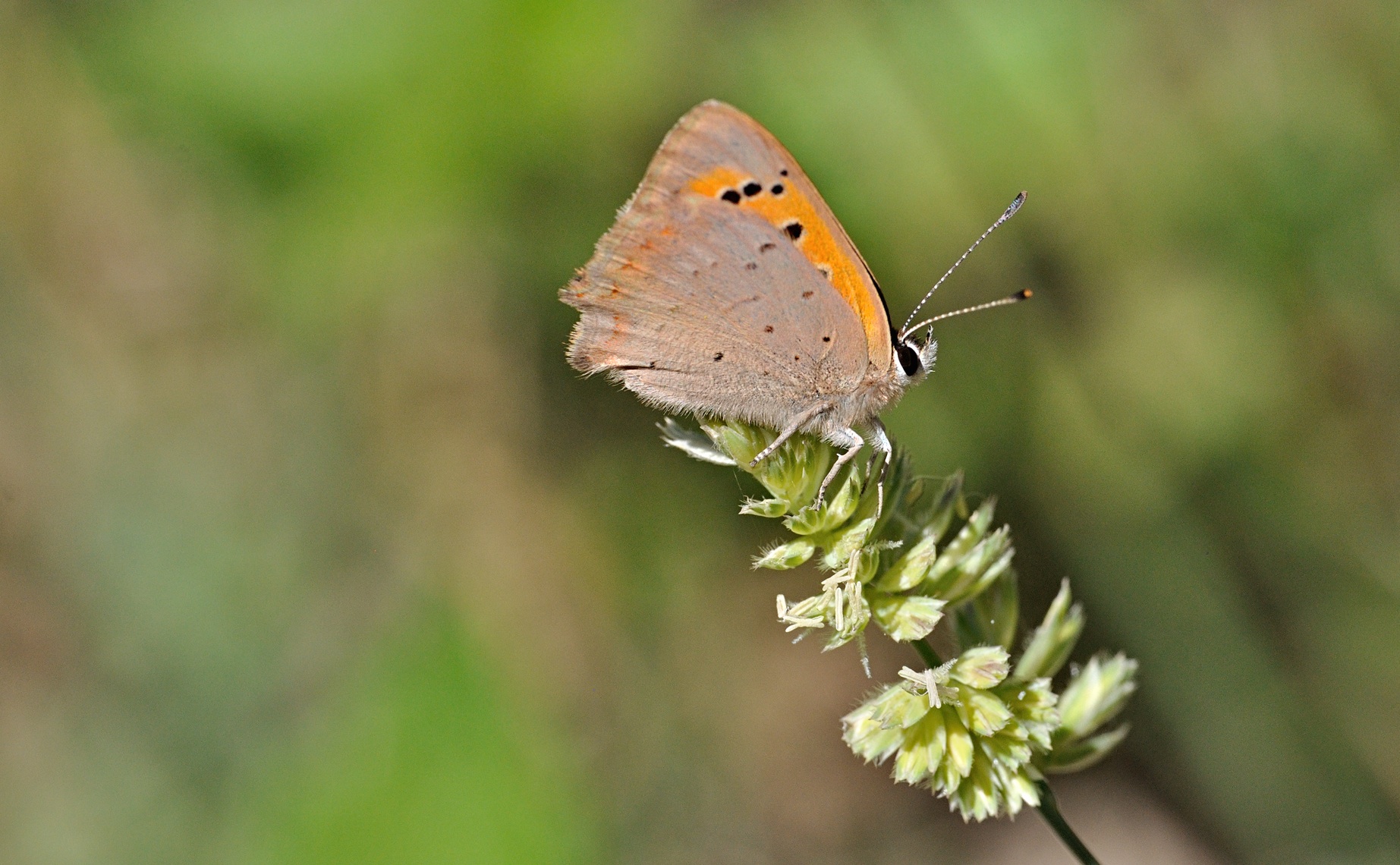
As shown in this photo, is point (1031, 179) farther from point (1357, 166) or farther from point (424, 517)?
point (424, 517)

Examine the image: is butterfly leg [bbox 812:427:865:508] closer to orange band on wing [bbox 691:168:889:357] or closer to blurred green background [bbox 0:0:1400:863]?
orange band on wing [bbox 691:168:889:357]

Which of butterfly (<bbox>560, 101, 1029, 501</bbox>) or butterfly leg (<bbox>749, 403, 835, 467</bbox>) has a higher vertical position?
butterfly (<bbox>560, 101, 1029, 501</bbox>)

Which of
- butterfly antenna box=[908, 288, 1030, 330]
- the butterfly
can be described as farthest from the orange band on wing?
butterfly antenna box=[908, 288, 1030, 330]

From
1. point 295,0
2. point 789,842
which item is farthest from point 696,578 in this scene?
point 295,0

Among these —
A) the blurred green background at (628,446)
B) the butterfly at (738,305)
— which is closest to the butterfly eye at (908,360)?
the butterfly at (738,305)

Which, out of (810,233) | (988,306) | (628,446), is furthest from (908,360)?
(628,446)

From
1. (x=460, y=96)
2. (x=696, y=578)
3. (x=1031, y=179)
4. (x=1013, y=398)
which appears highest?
(x=460, y=96)
